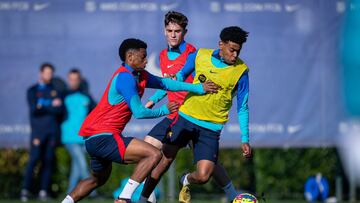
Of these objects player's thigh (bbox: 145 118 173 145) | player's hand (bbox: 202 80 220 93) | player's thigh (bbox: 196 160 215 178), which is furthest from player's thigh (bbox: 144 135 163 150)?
player's hand (bbox: 202 80 220 93)

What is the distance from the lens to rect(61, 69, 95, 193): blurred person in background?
17688 mm

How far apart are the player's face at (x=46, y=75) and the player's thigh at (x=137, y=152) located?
6537 mm

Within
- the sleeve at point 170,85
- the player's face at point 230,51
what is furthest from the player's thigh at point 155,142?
the player's face at point 230,51

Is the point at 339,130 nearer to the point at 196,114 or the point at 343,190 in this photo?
the point at 343,190

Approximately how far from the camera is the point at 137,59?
11273mm

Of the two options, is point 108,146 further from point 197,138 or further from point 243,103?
point 243,103

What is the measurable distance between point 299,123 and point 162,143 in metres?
6.07

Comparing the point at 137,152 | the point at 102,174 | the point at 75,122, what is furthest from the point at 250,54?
the point at 137,152

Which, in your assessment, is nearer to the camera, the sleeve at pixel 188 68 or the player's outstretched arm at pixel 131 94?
the player's outstretched arm at pixel 131 94

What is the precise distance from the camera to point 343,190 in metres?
18.6

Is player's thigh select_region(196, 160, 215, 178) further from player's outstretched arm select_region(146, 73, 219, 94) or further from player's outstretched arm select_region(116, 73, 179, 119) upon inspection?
player's outstretched arm select_region(116, 73, 179, 119)

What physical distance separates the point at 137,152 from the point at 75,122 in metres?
6.82

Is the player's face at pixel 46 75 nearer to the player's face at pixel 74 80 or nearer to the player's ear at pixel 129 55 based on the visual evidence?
the player's face at pixel 74 80

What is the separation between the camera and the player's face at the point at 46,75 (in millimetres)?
17562
